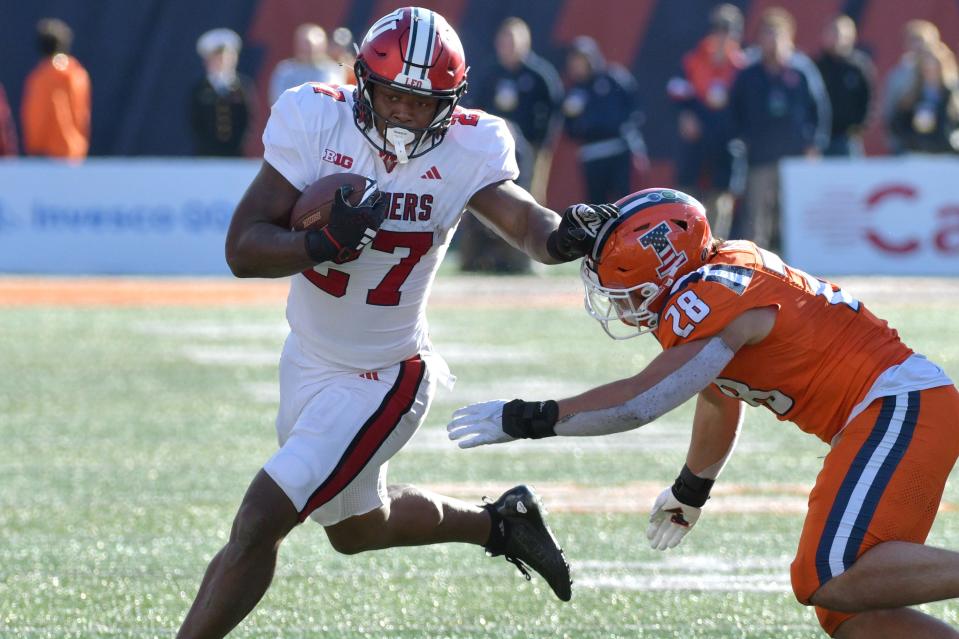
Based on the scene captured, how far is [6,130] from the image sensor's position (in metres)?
14.1

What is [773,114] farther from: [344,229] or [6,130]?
[344,229]

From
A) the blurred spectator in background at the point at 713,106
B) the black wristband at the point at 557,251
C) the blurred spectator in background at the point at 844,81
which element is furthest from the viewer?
the blurred spectator in background at the point at 713,106

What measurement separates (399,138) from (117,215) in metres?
9.52

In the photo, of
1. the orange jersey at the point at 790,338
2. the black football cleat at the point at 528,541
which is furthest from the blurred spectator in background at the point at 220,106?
the orange jersey at the point at 790,338

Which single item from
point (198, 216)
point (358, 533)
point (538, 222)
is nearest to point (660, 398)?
point (538, 222)

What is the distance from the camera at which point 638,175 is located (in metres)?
14.6

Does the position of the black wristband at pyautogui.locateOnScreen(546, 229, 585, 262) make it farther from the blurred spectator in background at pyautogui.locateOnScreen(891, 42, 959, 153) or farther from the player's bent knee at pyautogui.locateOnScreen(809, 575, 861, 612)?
the blurred spectator in background at pyautogui.locateOnScreen(891, 42, 959, 153)

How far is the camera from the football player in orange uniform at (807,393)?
12.1 ft

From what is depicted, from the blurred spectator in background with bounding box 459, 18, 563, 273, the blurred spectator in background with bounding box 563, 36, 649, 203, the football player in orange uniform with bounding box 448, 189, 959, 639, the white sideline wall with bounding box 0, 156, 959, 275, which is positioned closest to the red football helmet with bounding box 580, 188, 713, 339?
the football player in orange uniform with bounding box 448, 189, 959, 639

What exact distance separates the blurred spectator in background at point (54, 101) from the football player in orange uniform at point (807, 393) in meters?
10.5

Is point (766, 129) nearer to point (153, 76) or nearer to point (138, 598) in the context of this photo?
point (153, 76)

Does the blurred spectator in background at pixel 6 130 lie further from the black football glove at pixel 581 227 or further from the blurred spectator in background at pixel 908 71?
the black football glove at pixel 581 227

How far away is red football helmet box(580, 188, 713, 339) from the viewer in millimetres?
3881

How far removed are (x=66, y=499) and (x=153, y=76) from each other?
410 inches
